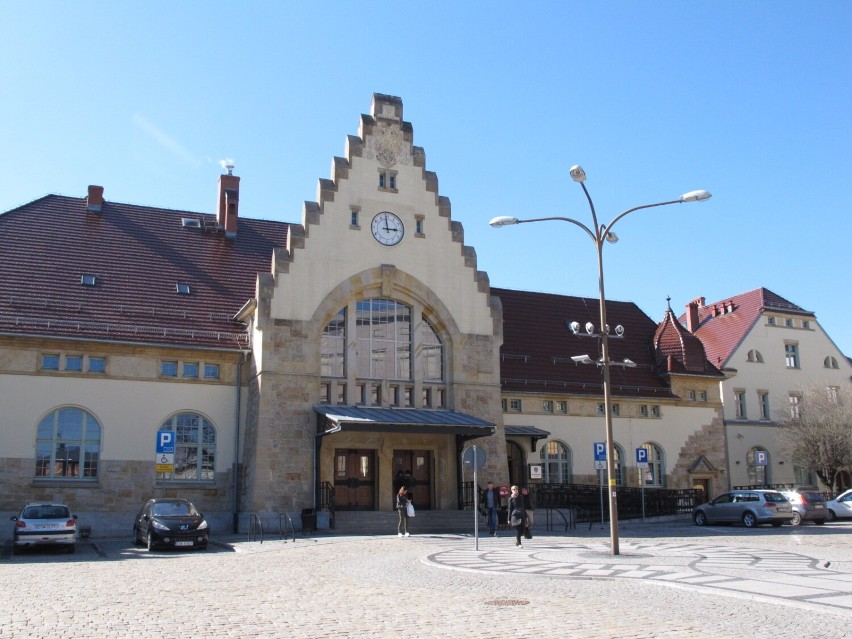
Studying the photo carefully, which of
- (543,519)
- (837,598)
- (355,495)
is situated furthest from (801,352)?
(837,598)

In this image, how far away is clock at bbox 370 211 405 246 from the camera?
3484 cm

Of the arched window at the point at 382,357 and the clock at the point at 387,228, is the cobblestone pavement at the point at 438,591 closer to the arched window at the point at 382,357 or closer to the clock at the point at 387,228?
the arched window at the point at 382,357

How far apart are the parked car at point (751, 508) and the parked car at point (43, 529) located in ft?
74.4

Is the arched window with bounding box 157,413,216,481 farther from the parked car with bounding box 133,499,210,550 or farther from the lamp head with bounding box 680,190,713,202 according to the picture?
the lamp head with bounding box 680,190,713,202

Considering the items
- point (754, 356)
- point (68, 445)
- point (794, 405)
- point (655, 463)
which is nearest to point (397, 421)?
point (68, 445)

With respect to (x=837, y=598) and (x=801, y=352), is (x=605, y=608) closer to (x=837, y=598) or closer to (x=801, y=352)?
(x=837, y=598)

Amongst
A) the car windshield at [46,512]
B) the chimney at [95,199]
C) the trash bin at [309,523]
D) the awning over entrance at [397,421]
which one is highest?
the chimney at [95,199]

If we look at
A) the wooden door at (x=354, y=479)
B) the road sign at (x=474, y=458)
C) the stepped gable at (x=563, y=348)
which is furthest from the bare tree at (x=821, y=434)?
the road sign at (x=474, y=458)

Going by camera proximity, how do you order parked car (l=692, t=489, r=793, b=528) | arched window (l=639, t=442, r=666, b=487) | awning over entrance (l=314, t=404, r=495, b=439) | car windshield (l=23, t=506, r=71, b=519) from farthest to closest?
arched window (l=639, t=442, r=666, b=487) < parked car (l=692, t=489, r=793, b=528) < awning over entrance (l=314, t=404, r=495, b=439) < car windshield (l=23, t=506, r=71, b=519)

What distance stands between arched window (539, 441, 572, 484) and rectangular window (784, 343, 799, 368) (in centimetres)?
1632

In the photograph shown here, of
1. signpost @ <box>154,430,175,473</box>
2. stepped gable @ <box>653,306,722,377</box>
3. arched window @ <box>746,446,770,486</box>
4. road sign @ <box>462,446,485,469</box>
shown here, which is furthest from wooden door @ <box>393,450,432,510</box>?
arched window @ <box>746,446,770,486</box>

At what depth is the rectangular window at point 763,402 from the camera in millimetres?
46812

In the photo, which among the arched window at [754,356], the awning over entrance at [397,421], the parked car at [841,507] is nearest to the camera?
the awning over entrance at [397,421]

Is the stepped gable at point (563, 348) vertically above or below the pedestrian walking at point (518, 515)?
above
